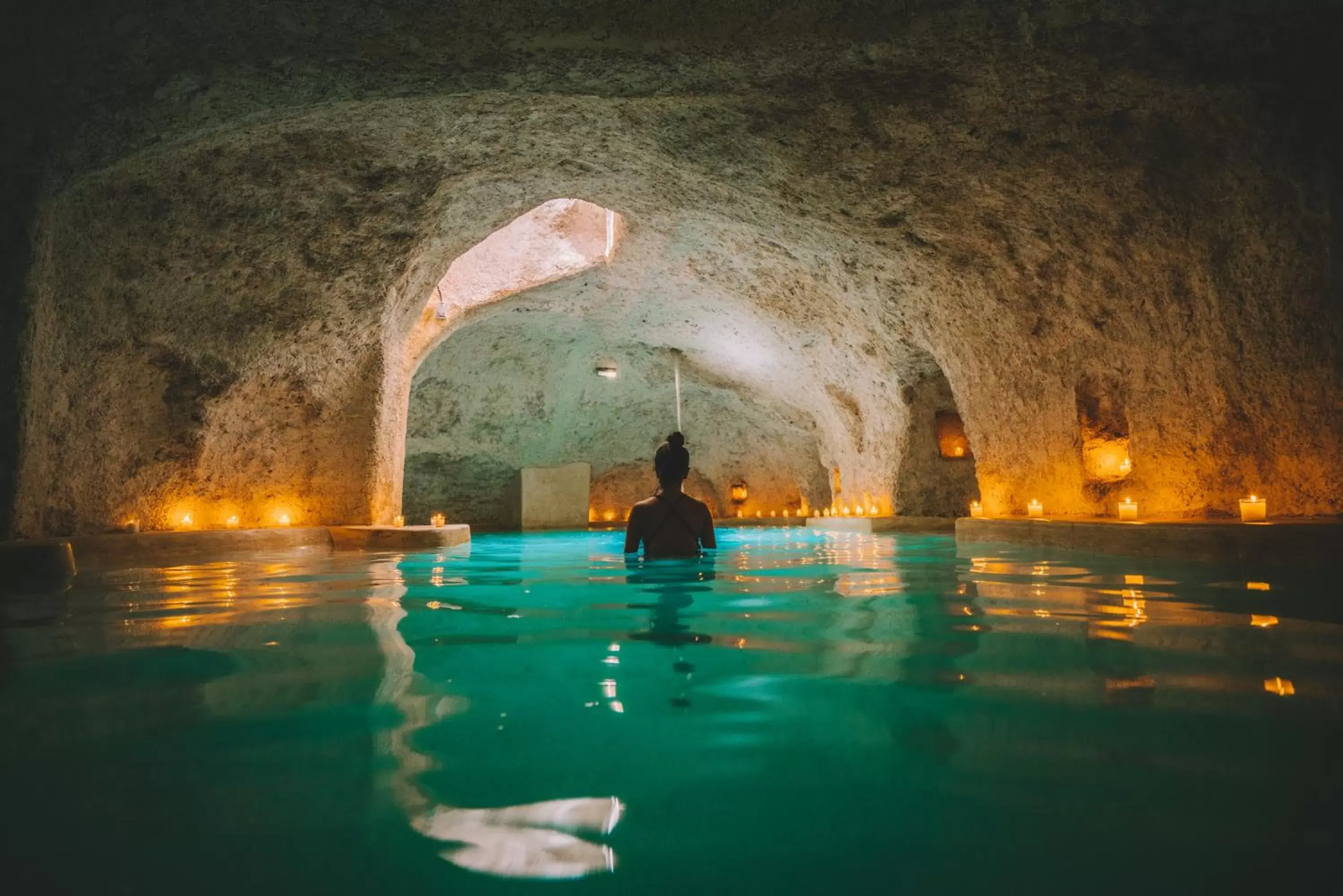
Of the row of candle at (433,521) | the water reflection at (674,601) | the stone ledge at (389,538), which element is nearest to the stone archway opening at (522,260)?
the row of candle at (433,521)

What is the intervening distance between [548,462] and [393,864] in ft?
62.5

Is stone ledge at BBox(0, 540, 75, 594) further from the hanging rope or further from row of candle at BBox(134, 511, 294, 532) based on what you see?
the hanging rope

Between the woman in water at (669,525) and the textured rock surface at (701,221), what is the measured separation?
3337mm

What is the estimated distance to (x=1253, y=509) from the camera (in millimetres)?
5484

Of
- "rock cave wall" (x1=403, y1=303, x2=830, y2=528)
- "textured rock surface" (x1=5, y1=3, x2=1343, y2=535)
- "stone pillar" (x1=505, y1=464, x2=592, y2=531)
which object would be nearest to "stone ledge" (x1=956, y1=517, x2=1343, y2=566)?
"textured rock surface" (x1=5, y1=3, x2=1343, y2=535)

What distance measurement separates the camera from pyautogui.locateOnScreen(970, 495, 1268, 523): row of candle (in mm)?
5465

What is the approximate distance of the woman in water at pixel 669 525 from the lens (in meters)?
6.21

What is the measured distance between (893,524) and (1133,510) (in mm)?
6113

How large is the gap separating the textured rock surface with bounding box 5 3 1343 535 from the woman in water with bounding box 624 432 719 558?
334 centimetres

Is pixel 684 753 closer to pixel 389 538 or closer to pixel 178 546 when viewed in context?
pixel 178 546

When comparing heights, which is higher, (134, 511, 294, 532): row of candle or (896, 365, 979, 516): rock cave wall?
(896, 365, 979, 516): rock cave wall

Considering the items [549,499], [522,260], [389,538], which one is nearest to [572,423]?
[549,499]

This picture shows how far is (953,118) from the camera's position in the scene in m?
6.75

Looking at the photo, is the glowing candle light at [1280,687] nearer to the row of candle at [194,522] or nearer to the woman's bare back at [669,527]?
the woman's bare back at [669,527]
